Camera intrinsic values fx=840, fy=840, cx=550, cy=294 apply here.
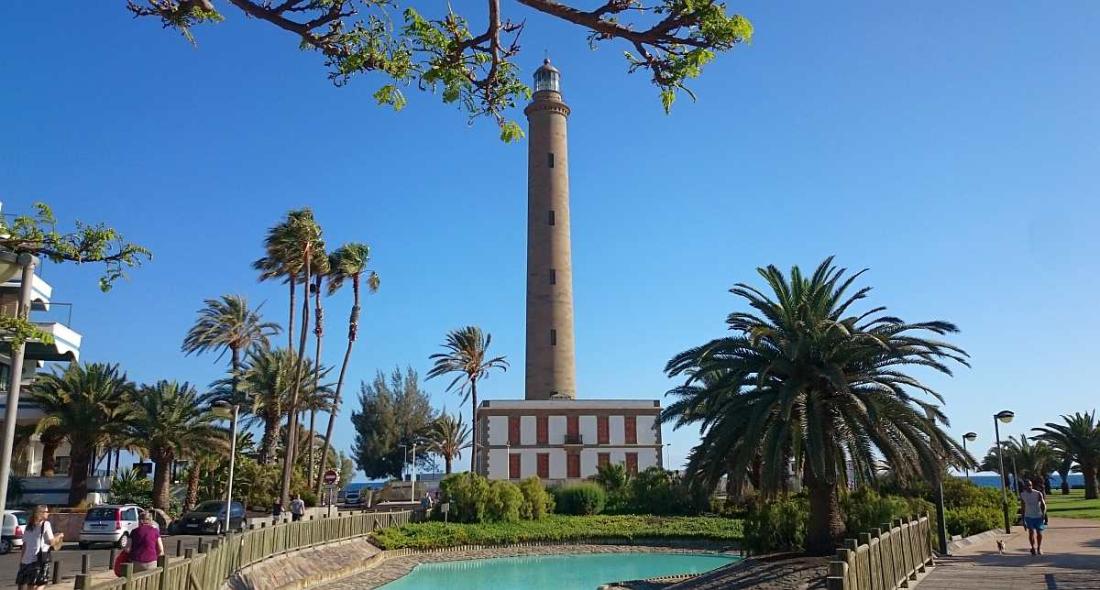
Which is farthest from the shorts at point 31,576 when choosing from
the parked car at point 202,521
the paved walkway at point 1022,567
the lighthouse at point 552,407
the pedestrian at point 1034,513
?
the lighthouse at point 552,407

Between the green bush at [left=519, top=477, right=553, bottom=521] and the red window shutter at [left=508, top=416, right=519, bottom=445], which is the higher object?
the red window shutter at [left=508, top=416, right=519, bottom=445]

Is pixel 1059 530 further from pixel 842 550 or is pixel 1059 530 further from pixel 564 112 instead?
pixel 564 112

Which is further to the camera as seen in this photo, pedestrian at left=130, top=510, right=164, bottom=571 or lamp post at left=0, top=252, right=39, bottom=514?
pedestrian at left=130, top=510, right=164, bottom=571

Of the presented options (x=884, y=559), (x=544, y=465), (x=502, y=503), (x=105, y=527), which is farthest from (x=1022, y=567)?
(x=544, y=465)

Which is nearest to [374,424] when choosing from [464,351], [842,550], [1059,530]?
[464,351]

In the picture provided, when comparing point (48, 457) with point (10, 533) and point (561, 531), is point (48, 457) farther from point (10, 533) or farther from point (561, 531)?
point (561, 531)

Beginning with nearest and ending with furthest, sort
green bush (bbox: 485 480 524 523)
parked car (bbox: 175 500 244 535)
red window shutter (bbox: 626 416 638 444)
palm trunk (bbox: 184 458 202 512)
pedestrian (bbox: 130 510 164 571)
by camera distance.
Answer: pedestrian (bbox: 130 510 164 571) < parked car (bbox: 175 500 244 535) < green bush (bbox: 485 480 524 523) < palm trunk (bbox: 184 458 202 512) < red window shutter (bbox: 626 416 638 444)

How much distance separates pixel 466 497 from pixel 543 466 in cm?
1417

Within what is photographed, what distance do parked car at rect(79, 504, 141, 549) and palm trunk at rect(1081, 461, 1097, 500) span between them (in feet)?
168

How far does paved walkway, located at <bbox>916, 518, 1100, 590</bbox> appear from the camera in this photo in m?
12.5

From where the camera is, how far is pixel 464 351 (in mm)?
55156

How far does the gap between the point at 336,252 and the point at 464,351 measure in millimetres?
11427

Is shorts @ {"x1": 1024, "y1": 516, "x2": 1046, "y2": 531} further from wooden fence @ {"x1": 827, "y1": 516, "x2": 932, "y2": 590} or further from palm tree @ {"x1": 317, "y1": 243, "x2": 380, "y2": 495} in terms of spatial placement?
palm tree @ {"x1": 317, "y1": 243, "x2": 380, "y2": 495}

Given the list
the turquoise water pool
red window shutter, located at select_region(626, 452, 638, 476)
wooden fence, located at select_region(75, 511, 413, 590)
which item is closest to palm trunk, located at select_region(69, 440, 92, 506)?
wooden fence, located at select_region(75, 511, 413, 590)
